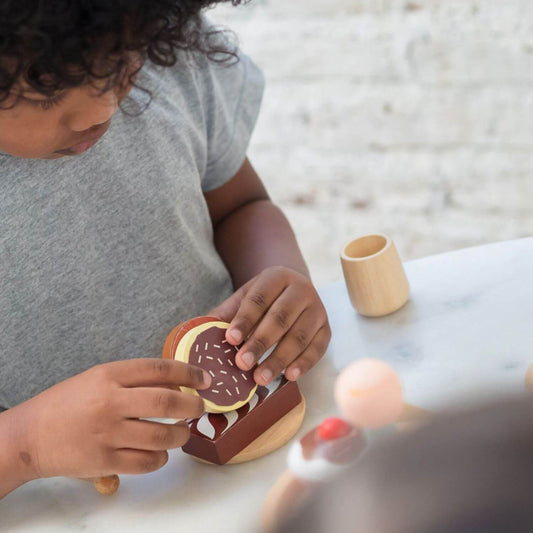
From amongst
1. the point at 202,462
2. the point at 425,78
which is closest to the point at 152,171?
the point at 202,462

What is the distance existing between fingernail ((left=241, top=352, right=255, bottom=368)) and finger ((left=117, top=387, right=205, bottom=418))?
0.08 metres

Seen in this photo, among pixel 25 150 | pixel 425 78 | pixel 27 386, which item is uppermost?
pixel 25 150

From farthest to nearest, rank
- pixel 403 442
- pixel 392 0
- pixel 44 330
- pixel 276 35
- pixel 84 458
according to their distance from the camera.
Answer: pixel 276 35
pixel 392 0
pixel 44 330
pixel 84 458
pixel 403 442

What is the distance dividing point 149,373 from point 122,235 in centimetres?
27

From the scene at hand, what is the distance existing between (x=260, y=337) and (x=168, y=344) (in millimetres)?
80

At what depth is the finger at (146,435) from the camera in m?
0.59

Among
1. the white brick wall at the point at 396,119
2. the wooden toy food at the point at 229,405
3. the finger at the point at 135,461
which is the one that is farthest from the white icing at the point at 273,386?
the white brick wall at the point at 396,119

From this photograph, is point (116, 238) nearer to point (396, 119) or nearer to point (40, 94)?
point (40, 94)

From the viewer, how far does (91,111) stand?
1.88 ft

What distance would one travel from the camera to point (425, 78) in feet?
5.55

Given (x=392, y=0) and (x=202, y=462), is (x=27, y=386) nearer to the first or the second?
(x=202, y=462)

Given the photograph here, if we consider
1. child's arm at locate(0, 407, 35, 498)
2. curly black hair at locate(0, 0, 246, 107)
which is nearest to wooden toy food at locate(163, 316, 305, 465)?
child's arm at locate(0, 407, 35, 498)

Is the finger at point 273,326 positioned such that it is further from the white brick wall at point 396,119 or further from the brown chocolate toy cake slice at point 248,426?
the white brick wall at point 396,119

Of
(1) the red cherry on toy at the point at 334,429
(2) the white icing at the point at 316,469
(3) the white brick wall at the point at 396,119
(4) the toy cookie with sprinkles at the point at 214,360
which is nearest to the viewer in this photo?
(2) the white icing at the point at 316,469
